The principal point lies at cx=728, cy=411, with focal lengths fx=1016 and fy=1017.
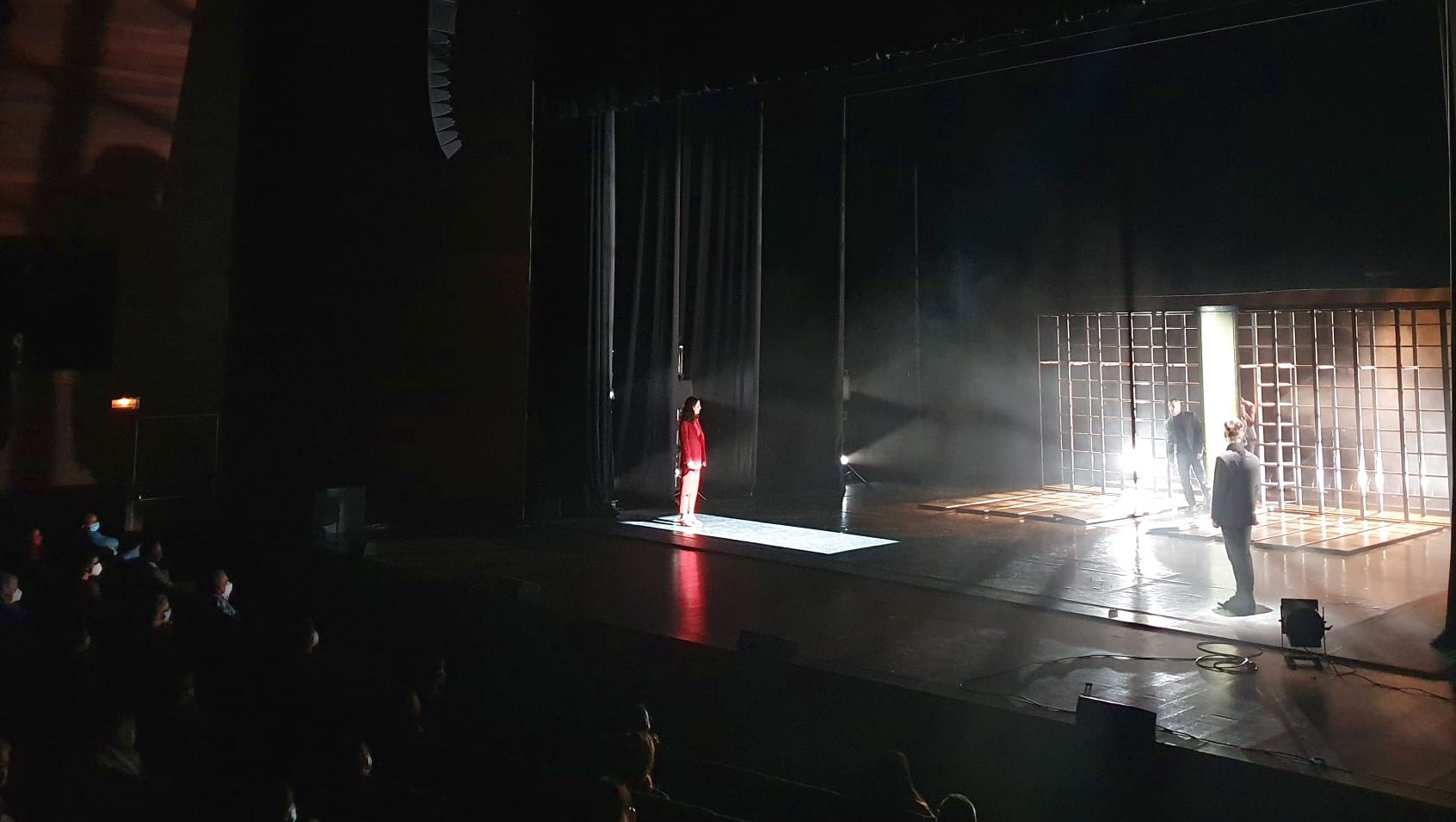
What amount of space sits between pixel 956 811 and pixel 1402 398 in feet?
31.5

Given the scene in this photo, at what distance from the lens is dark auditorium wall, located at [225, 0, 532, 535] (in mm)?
9141

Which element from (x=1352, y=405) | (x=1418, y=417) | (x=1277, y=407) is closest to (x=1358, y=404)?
(x=1352, y=405)

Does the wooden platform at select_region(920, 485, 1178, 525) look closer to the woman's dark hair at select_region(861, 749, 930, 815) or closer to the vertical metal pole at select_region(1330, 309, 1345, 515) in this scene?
the vertical metal pole at select_region(1330, 309, 1345, 515)

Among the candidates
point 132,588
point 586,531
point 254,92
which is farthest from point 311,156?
point 132,588

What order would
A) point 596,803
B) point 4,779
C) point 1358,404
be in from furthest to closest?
point 1358,404 → point 4,779 → point 596,803

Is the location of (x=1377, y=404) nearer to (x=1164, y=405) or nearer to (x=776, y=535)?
(x=1164, y=405)

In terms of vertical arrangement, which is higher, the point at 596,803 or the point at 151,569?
the point at 151,569

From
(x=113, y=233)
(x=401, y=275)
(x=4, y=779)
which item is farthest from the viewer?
(x=113, y=233)

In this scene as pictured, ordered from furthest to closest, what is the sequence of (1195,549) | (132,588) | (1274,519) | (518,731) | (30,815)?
(1274,519), (1195,549), (132,588), (518,731), (30,815)

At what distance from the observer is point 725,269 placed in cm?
1109

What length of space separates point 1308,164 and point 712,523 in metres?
6.58

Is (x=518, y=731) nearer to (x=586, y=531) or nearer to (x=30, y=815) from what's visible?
(x=30, y=815)

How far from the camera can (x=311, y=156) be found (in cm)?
935

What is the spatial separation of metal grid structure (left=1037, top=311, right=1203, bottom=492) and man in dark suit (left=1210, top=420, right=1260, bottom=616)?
5.35 m
